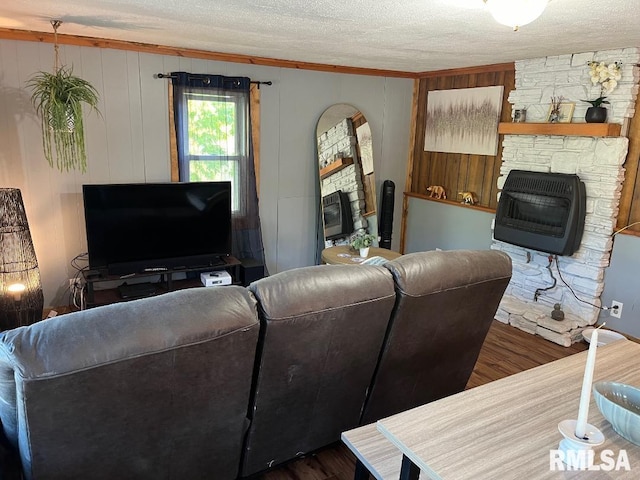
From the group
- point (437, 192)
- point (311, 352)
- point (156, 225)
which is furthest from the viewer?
point (437, 192)

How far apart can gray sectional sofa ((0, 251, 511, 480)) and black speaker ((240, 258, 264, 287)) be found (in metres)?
2.30

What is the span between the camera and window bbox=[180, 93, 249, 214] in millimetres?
4270

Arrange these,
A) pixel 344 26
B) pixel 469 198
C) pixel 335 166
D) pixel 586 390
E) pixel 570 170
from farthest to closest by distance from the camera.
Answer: pixel 335 166 → pixel 469 198 → pixel 570 170 → pixel 344 26 → pixel 586 390

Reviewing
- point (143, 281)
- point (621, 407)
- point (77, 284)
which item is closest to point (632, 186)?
point (621, 407)

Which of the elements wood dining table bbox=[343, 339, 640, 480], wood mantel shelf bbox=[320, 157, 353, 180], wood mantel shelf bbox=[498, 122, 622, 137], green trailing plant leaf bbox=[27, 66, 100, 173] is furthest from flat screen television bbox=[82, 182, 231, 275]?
wood dining table bbox=[343, 339, 640, 480]

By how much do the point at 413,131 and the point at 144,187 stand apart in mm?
3155

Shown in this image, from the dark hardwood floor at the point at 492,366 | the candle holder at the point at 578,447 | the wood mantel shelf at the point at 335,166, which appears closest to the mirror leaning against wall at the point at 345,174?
the wood mantel shelf at the point at 335,166

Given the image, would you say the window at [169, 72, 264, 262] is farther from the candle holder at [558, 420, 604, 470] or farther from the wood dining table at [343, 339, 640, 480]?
the candle holder at [558, 420, 604, 470]

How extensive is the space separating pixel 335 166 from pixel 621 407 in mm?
4034

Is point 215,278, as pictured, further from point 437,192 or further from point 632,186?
point 632,186

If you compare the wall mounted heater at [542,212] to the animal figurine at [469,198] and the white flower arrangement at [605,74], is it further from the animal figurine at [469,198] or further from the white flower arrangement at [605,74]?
the white flower arrangement at [605,74]

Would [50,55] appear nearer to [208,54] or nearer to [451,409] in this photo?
[208,54]

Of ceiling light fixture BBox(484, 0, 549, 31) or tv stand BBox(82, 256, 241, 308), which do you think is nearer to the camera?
ceiling light fixture BBox(484, 0, 549, 31)

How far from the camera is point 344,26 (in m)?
2.96
